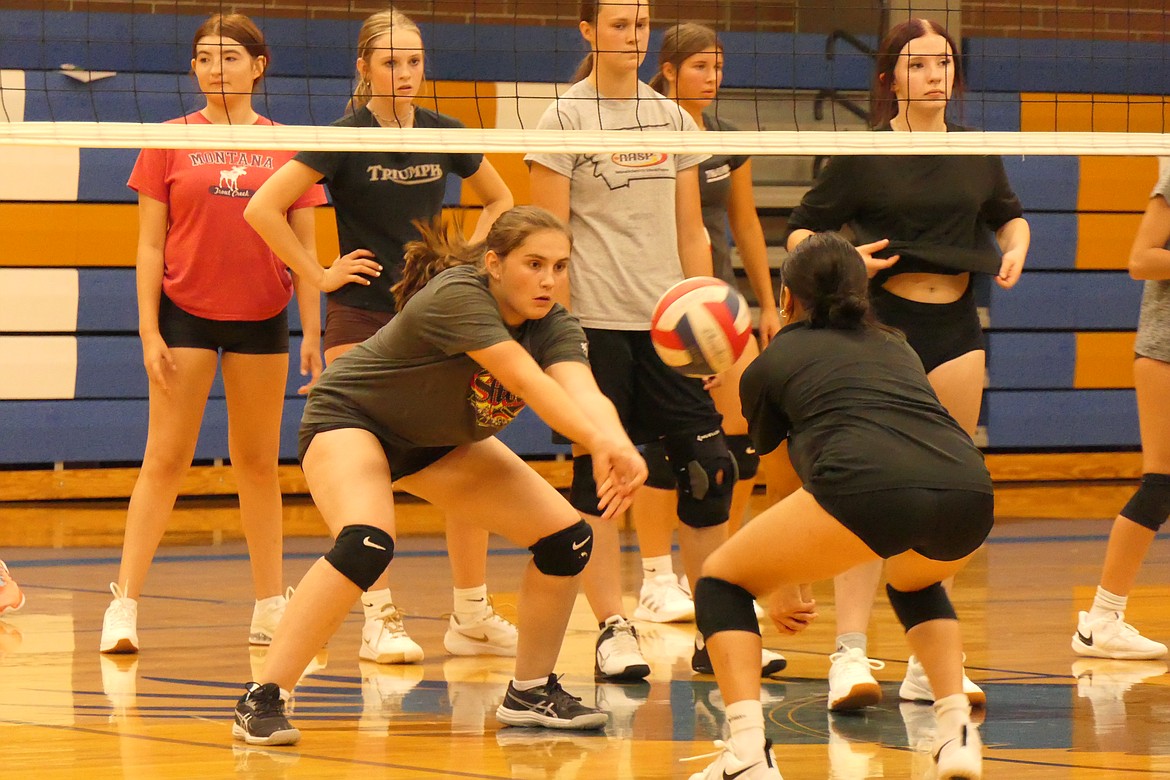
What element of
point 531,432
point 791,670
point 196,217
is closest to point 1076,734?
point 791,670

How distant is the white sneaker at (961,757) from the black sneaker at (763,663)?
1060mm

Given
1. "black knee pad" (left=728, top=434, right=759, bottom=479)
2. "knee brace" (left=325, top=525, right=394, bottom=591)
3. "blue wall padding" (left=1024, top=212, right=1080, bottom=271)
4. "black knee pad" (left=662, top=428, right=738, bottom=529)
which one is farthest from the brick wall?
"knee brace" (left=325, top=525, right=394, bottom=591)

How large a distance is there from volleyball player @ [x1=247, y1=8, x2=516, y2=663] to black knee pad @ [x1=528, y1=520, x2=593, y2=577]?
0.93 metres

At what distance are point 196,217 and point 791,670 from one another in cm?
214

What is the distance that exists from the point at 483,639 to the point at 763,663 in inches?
34.5

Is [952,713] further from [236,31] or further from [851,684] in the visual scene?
[236,31]

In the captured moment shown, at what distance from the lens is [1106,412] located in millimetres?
8891

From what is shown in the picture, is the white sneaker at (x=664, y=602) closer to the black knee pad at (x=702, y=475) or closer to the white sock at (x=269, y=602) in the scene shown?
the black knee pad at (x=702, y=475)

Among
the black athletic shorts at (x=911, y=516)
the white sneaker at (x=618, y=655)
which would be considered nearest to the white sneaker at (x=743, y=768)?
the black athletic shorts at (x=911, y=516)

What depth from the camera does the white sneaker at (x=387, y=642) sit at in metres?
4.24

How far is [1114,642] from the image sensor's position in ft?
14.0

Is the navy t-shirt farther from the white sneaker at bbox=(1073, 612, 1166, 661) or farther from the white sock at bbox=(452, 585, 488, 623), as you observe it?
the white sneaker at bbox=(1073, 612, 1166, 661)

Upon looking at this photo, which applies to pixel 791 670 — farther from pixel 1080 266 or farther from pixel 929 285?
pixel 1080 266

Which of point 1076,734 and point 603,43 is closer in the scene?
point 1076,734
